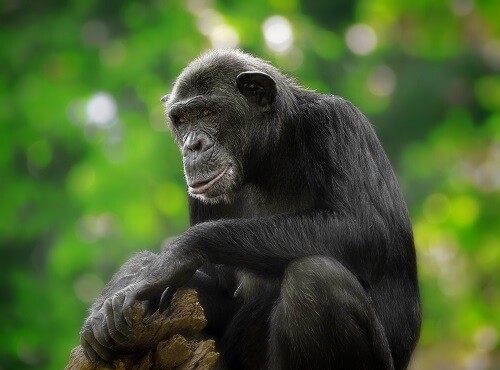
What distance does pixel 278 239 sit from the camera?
6824mm

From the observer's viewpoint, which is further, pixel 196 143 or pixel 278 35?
pixel 278 35

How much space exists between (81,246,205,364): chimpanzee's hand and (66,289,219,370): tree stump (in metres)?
0.07

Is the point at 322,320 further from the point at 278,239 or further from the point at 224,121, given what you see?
the point at 224,121

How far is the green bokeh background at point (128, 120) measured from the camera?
15.0 meters

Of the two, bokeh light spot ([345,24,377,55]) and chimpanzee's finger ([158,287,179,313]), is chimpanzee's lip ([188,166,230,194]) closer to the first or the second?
chimpanzee's finger ([158,287,179,313])

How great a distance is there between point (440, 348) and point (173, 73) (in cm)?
823

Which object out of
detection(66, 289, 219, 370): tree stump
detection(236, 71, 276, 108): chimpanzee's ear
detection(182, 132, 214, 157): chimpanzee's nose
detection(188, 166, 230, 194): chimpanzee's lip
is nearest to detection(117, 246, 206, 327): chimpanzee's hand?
detection(66, 289, 219, 370): tree stump

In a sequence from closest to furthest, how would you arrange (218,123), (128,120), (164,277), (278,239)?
1. (164,277)
2. (278,239)
3. (218,123)
4. (128,120)

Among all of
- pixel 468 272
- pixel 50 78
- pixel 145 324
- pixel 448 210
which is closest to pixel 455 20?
pixel 448 210

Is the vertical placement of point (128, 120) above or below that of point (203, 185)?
above

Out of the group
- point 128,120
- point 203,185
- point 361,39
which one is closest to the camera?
point 203,185

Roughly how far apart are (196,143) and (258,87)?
0.65 m

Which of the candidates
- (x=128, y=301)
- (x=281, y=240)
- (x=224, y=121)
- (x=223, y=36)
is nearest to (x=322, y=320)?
(x=281, y=240)

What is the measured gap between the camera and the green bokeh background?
14977mm
